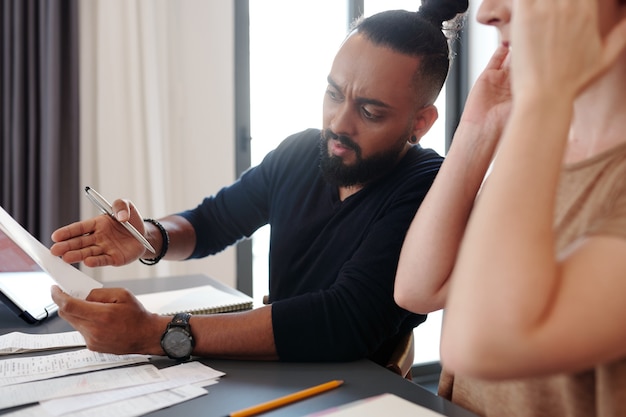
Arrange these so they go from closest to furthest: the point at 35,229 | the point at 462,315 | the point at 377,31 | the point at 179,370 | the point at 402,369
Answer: the point at 462,315 < the point at 179,370 < the point at 402,369 < the point at 377,31 < the point at 35,229

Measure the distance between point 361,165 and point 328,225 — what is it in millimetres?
162

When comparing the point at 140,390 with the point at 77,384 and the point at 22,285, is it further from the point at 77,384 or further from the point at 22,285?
the point at 22,285

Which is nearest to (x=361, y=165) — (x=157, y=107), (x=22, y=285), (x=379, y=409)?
(x=379, y=409)

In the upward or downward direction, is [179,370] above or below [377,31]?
below

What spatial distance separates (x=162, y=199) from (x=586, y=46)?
7.91ft

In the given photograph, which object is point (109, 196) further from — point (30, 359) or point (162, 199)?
point (30, 359)

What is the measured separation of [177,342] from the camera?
101cm

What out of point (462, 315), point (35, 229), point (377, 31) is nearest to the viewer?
point (462, 315)

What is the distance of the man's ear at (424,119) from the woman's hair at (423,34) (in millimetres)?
22

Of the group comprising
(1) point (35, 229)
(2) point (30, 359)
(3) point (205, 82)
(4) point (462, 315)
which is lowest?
(1) point (35, 229)

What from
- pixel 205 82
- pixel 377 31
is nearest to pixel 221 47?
pixel 205 82

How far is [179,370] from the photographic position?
0.96m

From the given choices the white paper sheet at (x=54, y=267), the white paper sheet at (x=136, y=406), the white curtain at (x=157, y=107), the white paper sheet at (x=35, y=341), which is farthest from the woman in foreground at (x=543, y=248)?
the white curtain at (x=157, y=107)

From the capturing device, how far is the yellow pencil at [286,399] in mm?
777
